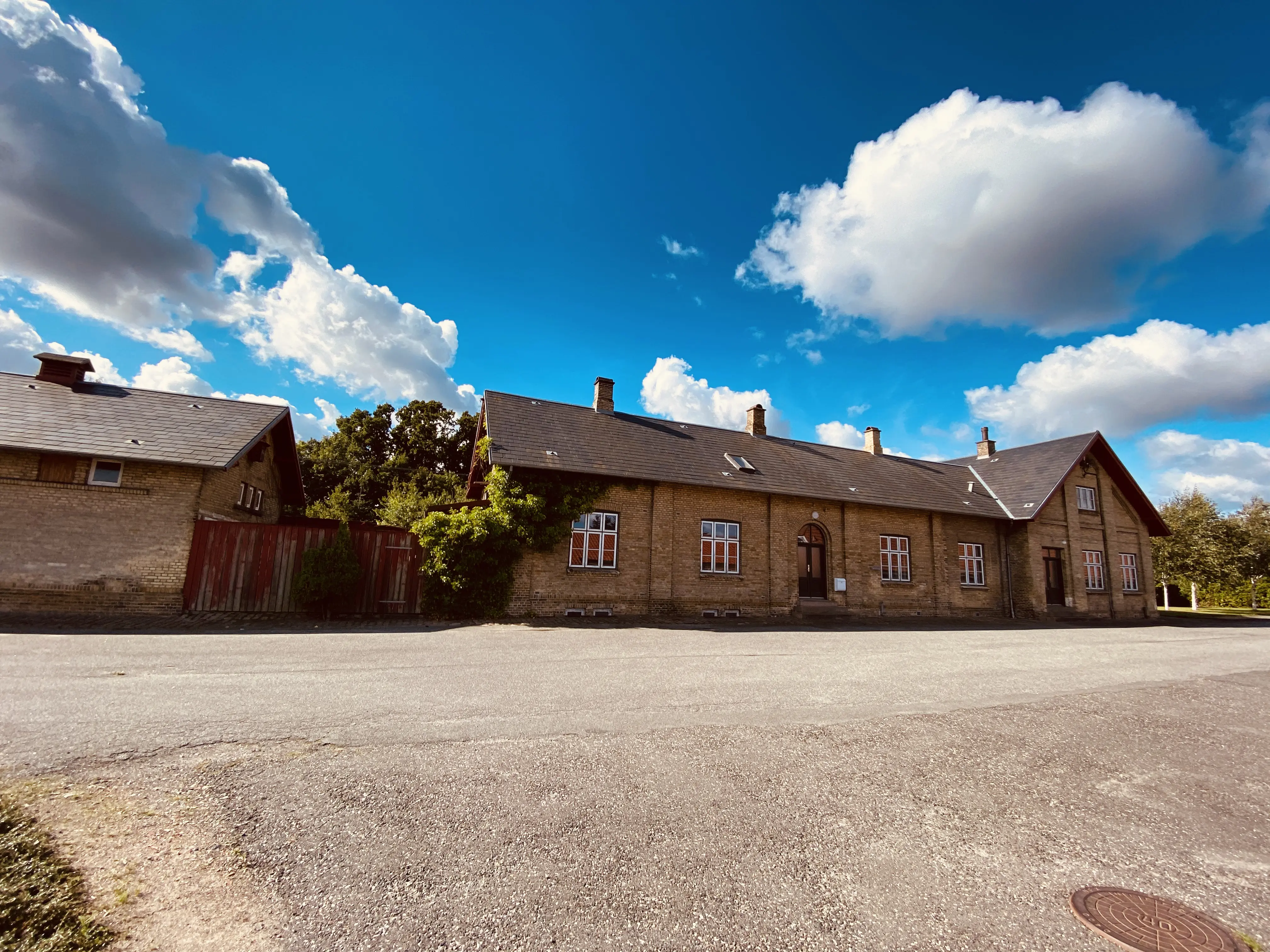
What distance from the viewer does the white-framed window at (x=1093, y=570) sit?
A: 2484 cm

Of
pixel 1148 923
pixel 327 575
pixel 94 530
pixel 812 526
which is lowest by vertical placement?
pixel 1148 923

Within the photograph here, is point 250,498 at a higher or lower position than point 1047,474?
lower

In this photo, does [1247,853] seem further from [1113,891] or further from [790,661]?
[790,661]

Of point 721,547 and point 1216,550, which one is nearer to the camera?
point 721,547

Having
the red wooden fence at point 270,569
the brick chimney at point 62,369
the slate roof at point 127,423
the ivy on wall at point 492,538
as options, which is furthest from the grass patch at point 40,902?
the brick chimney at point 62,369

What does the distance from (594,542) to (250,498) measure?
1122 cm

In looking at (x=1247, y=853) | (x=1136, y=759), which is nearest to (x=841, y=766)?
(x=1247, y=853)

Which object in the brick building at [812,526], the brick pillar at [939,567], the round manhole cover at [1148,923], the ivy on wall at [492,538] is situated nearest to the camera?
the round manhole cover at [1148,923]

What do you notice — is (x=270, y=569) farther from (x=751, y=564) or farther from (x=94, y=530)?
(x=751, y=564)

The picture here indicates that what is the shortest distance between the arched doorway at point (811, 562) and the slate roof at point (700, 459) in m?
1.45

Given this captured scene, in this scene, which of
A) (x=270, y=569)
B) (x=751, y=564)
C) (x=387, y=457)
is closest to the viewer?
(x=270, y=569)

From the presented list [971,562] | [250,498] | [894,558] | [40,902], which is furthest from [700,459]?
[40,902]

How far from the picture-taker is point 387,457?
3638cm

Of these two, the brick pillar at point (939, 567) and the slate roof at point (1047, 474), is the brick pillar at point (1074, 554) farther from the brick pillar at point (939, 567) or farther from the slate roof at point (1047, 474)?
the brick pillar at point (939, 567)
